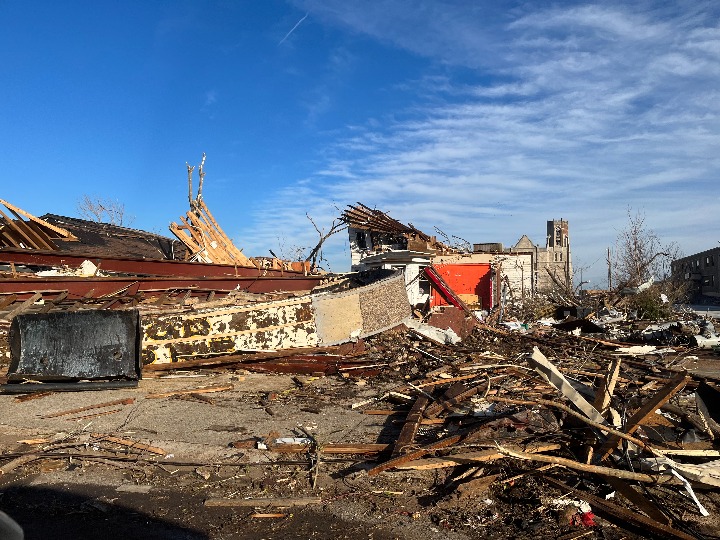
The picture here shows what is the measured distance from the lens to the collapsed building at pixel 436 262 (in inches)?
667

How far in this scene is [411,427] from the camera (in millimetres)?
4930

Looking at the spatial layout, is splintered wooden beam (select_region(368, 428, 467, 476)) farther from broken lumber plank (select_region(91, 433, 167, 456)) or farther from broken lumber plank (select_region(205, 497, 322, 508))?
broken lumber plank (select_region(91, 433, 167, 456))

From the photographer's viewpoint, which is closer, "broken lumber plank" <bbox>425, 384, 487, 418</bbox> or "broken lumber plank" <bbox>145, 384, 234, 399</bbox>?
"broken lumber plank" <bbox>425, 384, 487, 418</bbox>

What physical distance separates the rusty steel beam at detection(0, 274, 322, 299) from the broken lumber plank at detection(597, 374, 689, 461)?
8.58 metres

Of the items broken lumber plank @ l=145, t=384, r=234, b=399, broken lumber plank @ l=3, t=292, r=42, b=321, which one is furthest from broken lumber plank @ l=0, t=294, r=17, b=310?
broken lumber plank @ l=145, t=384, r=234, b=399

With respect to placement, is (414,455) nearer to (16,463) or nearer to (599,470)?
(599,470)

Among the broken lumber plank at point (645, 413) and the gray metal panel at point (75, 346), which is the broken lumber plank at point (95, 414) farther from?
the broken lumber plank at point (645, 413)

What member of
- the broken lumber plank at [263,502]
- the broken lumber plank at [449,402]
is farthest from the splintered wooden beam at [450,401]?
the broken lumber plank at [263,502]

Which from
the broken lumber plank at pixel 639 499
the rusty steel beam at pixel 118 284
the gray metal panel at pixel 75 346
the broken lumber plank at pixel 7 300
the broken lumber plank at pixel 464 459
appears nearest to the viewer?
the broken lumber plank at pixel 639 499

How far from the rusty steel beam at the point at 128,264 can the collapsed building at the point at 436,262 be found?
454cm

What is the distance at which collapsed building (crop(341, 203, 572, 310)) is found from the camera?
1695cm

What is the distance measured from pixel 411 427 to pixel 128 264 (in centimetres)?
869

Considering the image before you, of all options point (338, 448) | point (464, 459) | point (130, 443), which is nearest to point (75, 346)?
point (130, 443)

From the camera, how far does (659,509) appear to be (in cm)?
332
